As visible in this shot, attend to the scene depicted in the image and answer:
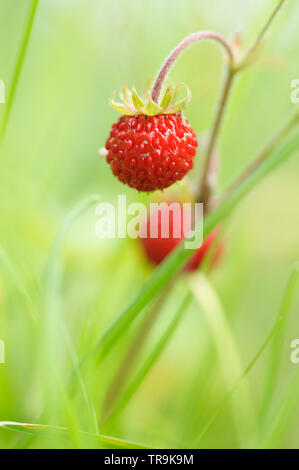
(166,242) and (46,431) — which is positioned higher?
(166,242)

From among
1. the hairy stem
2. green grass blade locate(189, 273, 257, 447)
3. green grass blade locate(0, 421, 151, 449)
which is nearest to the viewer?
green grass blade locate(0, 421, 151, 449)

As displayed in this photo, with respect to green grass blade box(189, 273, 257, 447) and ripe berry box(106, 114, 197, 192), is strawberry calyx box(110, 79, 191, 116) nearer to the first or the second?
ripe berry box(106, 114, 197, 192)

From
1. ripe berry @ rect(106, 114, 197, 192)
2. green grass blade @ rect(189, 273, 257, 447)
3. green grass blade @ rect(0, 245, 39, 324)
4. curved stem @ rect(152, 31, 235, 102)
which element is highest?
curved stem @ rect(152, 31, 235, 102)

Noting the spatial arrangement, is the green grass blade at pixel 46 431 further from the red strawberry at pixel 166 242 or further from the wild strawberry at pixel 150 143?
the red strawberry at pixel 166 242

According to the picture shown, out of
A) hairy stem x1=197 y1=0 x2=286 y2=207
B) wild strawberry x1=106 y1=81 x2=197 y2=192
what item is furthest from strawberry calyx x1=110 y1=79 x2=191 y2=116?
hairy stem x1=197 y1=0 x2=286 y2=207

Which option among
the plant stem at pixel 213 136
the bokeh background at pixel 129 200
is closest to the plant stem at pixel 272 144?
the plant stem at pixel 213 136

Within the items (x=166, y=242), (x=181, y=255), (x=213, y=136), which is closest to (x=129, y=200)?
(x=166, y=242)

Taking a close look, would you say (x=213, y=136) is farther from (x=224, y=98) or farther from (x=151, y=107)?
(x=151, y=107)
